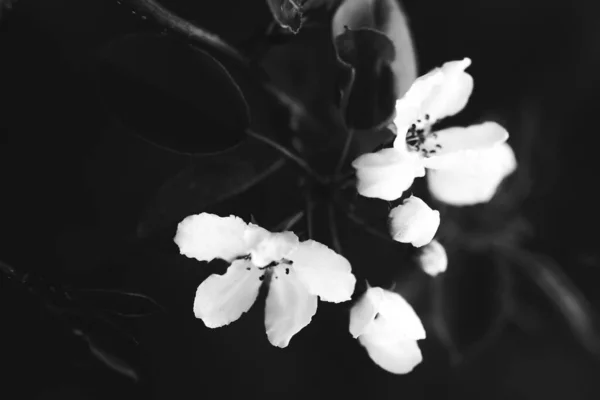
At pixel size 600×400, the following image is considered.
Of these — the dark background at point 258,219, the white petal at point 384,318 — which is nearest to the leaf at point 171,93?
the dark background at point 258,219

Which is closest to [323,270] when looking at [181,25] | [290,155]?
[290,155]

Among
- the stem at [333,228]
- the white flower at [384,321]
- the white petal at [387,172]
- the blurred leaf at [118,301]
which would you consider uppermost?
the white petal at [387,172]

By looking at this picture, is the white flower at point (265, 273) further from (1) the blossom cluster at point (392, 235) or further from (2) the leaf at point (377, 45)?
(2) the leaf at point (377, 45)

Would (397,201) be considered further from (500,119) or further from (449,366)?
(449,366)

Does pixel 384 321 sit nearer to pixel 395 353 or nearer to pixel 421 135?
pixel 395 353

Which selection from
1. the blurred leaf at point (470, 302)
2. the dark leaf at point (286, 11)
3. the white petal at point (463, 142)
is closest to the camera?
the dark leaf at point (286, 11)

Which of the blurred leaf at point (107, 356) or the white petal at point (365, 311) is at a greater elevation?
the white petal at point (365, 311)
